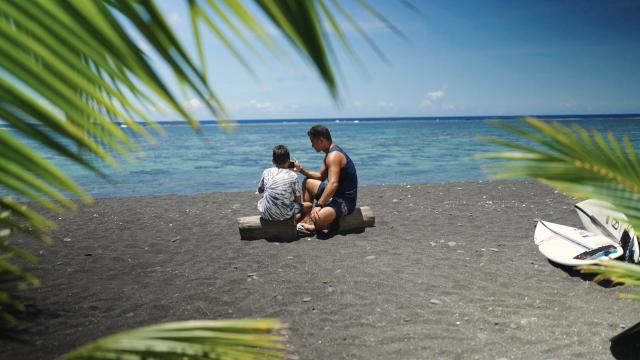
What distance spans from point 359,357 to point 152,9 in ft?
11.2

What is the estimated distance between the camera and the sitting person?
6566 millimetres

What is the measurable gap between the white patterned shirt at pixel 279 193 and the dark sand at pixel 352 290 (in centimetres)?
46

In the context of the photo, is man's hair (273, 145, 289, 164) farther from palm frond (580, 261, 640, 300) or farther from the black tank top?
palm frond (580, 261, 640, 300)

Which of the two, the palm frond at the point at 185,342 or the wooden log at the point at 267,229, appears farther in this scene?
the wooden log at the point at 267,229

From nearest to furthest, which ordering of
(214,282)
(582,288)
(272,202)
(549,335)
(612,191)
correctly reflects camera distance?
(612,191)
(549,335)
(582,288)
(214,282)
(272,202)

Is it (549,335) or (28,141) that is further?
(549,335)

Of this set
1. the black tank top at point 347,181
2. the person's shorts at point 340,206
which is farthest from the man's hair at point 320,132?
the person's shorts at point 340,206

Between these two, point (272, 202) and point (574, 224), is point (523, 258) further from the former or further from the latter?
point (272, 202)

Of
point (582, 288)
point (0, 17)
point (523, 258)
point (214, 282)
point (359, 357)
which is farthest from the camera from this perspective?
point (523, 258)

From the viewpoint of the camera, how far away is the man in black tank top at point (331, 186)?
6.62 meters

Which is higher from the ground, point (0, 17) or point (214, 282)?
point (0, 17)

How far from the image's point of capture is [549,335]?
379 centimetres

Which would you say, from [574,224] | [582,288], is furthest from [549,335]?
[574,224]

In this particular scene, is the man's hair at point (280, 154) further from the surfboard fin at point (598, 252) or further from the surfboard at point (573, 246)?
the surfboard fin at point (598, 252)
